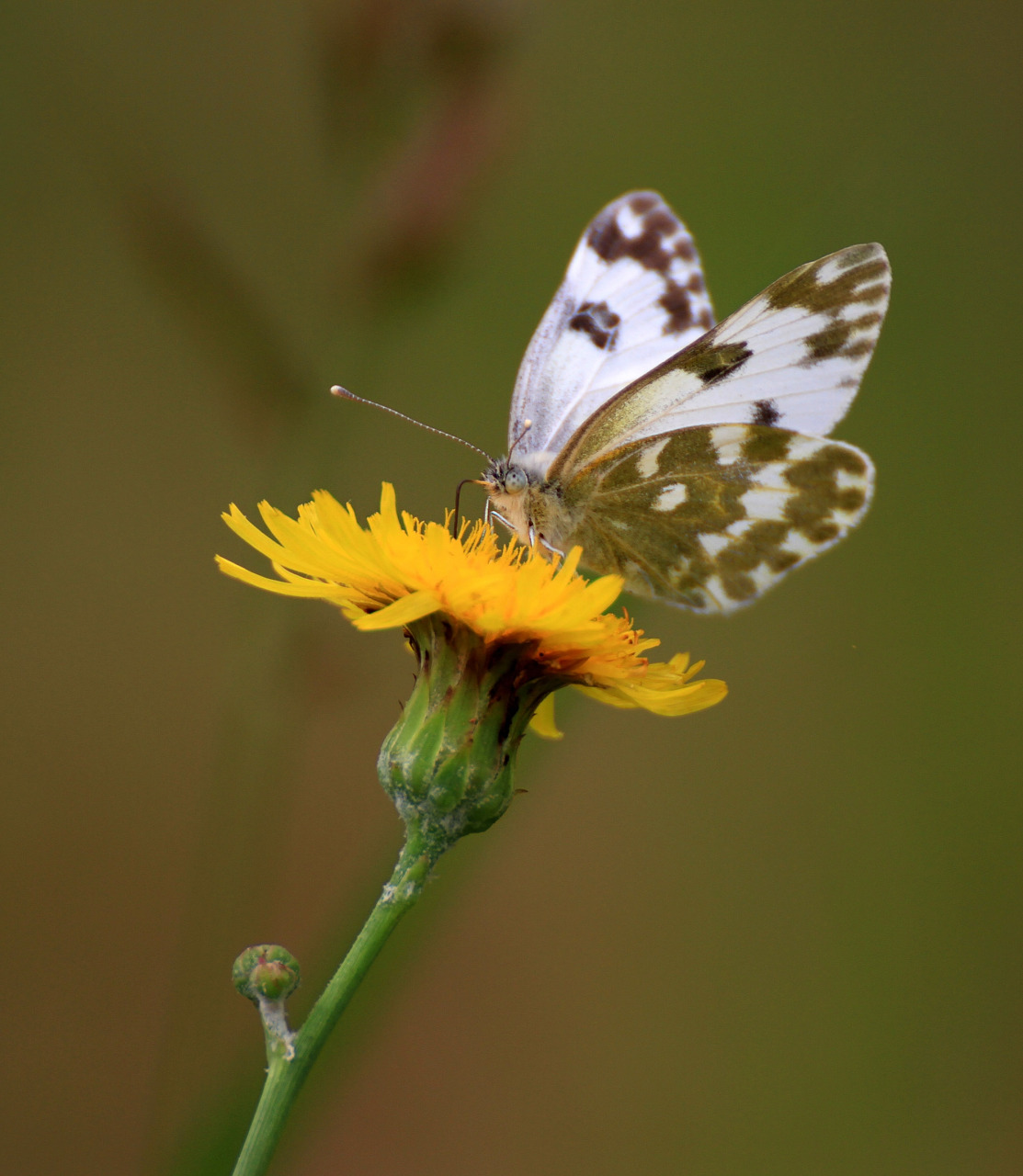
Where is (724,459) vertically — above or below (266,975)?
above

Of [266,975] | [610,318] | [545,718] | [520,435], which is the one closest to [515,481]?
[520,435]

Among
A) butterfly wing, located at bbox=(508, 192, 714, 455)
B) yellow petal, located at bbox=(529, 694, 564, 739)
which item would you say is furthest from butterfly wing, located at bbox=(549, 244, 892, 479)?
yellow petal, located at bbox=(529, 694, 564, 739)

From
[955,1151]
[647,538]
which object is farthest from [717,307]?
[955,1151]

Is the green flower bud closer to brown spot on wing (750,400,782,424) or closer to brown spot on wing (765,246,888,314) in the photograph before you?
brown spot on wing (750,400,782,424)

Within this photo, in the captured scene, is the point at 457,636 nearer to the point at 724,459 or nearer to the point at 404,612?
the point at 404,612

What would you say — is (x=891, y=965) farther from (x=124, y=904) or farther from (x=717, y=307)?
(x=124, y=904)

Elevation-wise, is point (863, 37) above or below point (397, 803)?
above

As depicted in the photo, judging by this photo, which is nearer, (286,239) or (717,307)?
(717,307)
